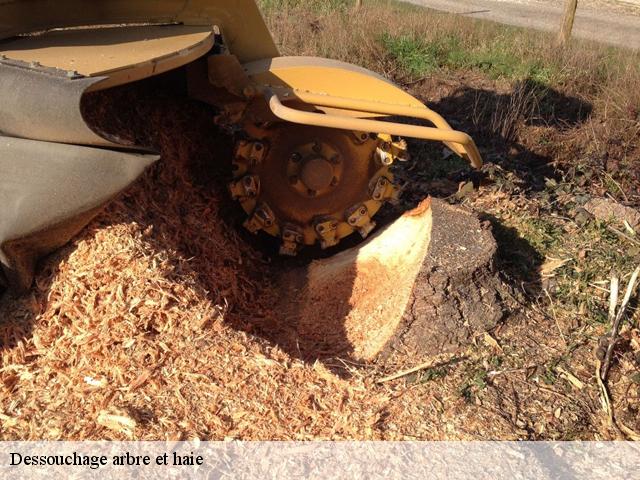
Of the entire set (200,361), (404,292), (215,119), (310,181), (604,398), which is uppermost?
(215,119)

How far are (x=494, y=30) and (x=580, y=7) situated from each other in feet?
19.3

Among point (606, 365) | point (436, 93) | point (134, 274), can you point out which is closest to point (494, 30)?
point (436, 93)

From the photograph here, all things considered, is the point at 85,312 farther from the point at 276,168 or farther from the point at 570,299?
the point at 570,299

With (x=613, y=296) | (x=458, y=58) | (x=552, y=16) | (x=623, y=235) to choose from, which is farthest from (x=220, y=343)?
(x=552, y=16)

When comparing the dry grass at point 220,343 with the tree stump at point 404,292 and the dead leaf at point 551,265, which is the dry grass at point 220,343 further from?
the tree stump at point 404,292

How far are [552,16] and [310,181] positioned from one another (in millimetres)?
10294

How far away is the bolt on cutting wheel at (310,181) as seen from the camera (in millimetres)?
3691

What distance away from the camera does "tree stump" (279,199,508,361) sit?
3.28 m

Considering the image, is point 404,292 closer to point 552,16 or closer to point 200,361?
point 200,361

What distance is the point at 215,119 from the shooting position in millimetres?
3670

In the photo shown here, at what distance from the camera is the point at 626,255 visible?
381cm

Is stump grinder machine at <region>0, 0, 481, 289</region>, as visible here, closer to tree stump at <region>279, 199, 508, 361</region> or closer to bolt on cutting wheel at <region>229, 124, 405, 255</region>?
bolt on cutting wheel at <region>229, 124, 405, 255</region>

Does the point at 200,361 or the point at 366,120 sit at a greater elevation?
the point at 366,120

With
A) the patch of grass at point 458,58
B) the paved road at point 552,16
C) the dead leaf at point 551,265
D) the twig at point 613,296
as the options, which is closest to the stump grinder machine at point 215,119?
the dead leaf at point 551,265
